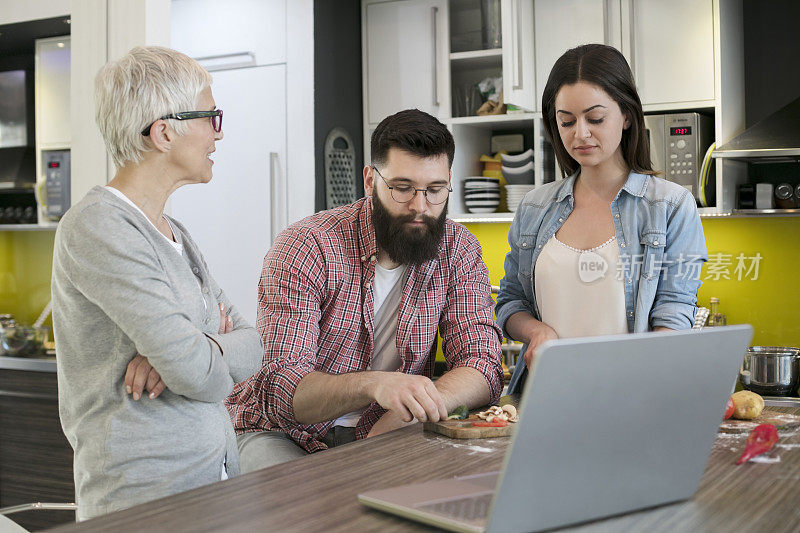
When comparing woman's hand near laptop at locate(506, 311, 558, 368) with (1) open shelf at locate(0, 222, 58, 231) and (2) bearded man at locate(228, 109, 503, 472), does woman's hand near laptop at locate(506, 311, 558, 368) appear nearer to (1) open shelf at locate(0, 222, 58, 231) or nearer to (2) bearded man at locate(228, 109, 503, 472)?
(2) bearded man at locate(228, 109, 503, 472)

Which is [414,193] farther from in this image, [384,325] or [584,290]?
[584,290]

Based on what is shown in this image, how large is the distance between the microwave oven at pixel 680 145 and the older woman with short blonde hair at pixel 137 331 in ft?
7.74

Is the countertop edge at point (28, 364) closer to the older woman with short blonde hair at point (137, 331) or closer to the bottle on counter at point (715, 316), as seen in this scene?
the older woman with short blonde hair at point (137, 331)

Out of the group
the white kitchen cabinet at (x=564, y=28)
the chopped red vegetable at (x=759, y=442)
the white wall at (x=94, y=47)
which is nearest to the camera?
the chopped red vegetable at (x=759, y=442)

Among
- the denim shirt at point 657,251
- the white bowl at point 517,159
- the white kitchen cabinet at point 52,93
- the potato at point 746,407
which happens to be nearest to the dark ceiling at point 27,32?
the white kitchen cabinet at point 52,93

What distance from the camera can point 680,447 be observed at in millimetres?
1018

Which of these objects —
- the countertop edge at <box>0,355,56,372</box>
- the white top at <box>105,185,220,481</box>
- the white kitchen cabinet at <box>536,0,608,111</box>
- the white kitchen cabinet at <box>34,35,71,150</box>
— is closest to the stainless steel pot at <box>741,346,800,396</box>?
the white kitchen cabinet at <box>536,0,608,111</box>

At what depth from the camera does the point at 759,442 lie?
1.30 metres

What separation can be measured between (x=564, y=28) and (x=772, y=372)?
5.44ft

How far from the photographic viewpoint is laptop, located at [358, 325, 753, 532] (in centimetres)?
85

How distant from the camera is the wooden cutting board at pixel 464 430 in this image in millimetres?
1478

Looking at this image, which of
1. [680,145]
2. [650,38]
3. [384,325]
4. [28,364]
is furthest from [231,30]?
[384,325]

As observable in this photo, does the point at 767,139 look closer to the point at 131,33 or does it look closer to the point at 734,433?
the point at 734,433

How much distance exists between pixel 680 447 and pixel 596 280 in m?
0.98
